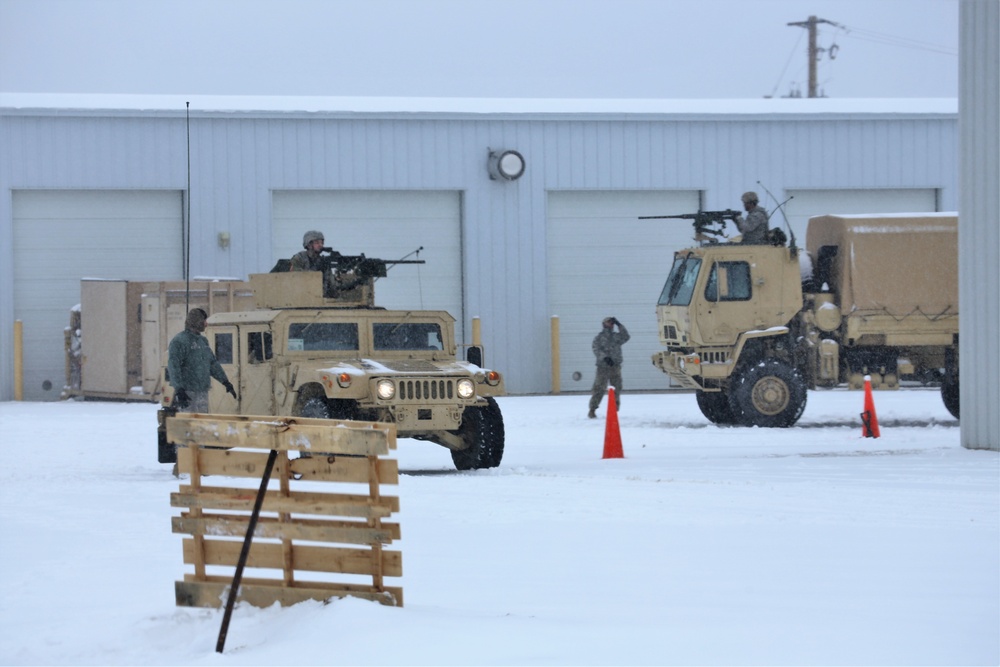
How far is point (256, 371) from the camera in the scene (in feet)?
47.9

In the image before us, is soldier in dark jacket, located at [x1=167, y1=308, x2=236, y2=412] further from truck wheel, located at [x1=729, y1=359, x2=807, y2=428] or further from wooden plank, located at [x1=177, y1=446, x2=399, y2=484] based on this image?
truck wheel, located at [x1=729, y1=359, x2=807, y2=428]

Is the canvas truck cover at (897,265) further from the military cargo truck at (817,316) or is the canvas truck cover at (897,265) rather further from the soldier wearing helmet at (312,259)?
the soldier wearing helmet at (312,259)

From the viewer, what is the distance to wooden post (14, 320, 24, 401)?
26.8 meters

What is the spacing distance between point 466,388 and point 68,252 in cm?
1578

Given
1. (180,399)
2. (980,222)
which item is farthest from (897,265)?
(180,399)

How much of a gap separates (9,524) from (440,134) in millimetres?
18616

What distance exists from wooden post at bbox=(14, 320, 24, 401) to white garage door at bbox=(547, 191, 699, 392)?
9535 millimetres

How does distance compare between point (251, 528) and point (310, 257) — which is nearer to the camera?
point (251, 528)

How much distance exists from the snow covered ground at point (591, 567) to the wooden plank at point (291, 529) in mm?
313

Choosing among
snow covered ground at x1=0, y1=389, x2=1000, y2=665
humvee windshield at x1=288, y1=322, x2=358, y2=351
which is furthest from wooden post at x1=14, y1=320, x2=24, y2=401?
humvee windshield at x1=288, y1=322, x2=358, y2=351

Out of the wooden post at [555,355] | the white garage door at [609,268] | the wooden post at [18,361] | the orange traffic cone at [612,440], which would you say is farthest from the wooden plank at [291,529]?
the white garage door at [609,268]

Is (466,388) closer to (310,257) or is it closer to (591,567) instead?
(310,257)

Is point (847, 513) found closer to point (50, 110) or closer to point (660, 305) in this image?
point (660, 305)

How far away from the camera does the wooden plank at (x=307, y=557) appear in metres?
7.16
